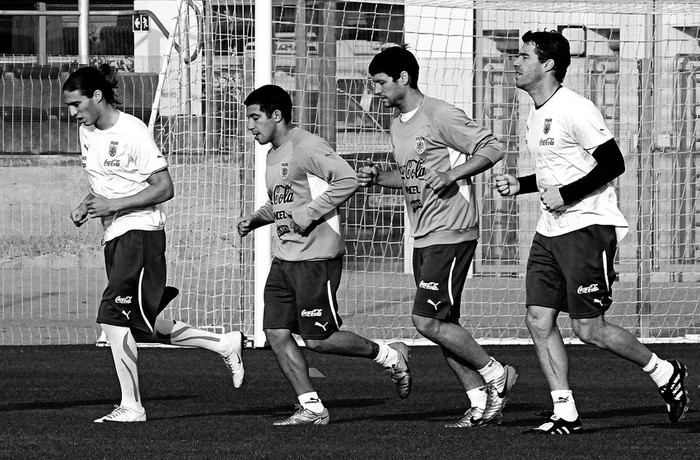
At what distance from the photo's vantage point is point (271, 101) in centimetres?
784

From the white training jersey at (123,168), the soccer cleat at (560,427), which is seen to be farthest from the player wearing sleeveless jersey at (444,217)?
the white training jersey at (123,168)

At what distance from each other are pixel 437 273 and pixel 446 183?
53 centimetres

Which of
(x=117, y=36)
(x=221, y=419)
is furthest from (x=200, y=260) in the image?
(x=117, y=36)

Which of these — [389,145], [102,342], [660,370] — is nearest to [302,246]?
[660,370]

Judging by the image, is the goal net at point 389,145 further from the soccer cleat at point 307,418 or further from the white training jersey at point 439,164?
the soccer cleat at point 307,418

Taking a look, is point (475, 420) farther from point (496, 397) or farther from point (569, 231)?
point (569, 231)

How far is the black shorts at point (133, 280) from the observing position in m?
7.72

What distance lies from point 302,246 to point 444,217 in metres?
0.80

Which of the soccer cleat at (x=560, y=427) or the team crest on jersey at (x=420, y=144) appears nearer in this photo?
the soccer cleat at (x=560, y=427)

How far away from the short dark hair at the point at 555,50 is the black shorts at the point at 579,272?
0.83m

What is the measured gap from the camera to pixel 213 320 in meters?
12.7

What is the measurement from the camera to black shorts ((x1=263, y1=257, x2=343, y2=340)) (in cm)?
773

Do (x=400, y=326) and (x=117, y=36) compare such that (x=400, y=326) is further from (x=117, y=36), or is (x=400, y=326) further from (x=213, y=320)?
(x=117, y=36)

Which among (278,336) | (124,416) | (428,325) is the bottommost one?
(124,416)
